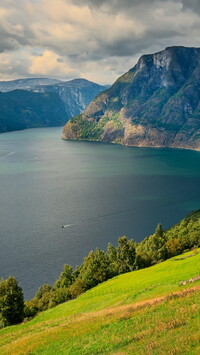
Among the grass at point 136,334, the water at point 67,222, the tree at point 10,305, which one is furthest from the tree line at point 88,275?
the grass at point 136,334

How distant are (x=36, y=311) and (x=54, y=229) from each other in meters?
71.2

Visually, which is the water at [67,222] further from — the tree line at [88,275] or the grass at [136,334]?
the grass at [136,334]

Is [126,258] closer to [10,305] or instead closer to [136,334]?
[10,305]

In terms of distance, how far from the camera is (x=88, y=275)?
74.5 meters

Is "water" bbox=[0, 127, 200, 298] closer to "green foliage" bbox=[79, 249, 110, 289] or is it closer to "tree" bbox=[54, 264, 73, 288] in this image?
"tree" bbox=[54, 264, 73, 288]

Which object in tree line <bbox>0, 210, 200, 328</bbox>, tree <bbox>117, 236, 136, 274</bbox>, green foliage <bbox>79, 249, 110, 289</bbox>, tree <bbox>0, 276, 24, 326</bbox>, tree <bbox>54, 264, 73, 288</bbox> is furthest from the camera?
tree <bbox>54, 264, 73, 288</bbox>

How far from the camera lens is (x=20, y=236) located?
133 meters

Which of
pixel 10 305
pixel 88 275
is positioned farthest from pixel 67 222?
pixel 10 305

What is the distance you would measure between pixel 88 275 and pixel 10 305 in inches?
721

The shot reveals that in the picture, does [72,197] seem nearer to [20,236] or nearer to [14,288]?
[20,236]

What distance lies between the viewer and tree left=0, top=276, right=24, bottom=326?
60812 mm

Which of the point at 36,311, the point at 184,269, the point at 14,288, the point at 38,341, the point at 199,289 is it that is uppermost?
the point at 199,289

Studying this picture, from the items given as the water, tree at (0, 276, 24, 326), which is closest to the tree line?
tree at (0, 276, 24, 326)

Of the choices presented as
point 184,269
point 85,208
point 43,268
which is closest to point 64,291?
point 184,269
